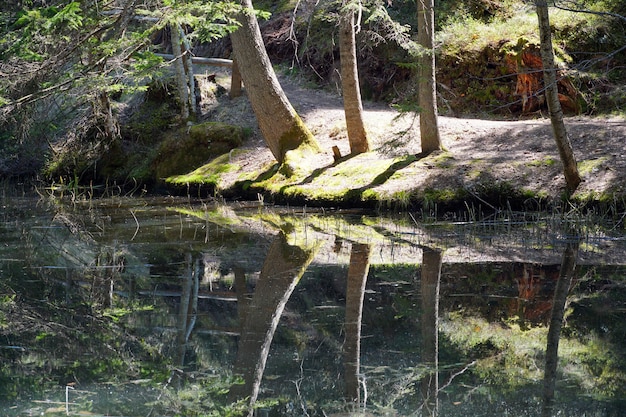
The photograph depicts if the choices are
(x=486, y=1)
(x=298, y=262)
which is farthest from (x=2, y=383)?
(x=486, y=1)

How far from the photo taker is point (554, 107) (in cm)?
1186

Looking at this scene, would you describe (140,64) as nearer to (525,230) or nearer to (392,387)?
(525,230)

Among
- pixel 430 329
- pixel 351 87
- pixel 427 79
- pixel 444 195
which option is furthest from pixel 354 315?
pixel 351 87

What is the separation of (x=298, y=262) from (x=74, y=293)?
2.54 metres

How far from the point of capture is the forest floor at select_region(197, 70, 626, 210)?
1282 centimetres

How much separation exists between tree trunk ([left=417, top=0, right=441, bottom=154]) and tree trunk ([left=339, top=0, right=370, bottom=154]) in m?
1.40

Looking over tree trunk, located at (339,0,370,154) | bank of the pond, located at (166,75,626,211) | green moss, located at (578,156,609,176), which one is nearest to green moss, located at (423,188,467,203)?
bank of the pond, located at (166,75,626,211)

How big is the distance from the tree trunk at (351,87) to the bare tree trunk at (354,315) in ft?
19.2

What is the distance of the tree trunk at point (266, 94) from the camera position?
52.0 feet

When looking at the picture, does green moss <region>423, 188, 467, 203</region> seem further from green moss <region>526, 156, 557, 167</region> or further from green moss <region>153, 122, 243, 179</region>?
green moss <region>153, 122, 243, 179</region>

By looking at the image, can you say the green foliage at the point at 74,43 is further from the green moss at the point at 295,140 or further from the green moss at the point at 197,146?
the green moss at the point at 197,146

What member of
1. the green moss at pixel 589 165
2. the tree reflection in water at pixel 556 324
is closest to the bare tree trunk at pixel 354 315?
the tree reflection in water at pixel 556 324

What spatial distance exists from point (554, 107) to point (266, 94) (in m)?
6.39

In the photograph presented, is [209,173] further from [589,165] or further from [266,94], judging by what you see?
[589,165]
